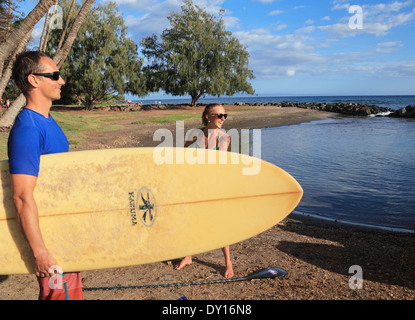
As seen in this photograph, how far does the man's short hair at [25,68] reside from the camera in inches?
68.5

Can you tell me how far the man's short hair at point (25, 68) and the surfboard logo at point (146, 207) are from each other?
103 cm

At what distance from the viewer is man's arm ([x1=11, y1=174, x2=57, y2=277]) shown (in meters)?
1.58

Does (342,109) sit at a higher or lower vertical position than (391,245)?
higher

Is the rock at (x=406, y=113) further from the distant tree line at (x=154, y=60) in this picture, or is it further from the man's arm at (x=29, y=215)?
the man's arm at (x=29, y=215)

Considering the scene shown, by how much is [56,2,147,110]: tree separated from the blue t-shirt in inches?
1194

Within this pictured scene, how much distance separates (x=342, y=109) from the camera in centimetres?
3988

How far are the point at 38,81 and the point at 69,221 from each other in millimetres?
1000

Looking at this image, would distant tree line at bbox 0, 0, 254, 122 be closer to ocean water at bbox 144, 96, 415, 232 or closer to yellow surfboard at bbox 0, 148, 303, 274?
ocean water at bbox 144, 96, 415, 232

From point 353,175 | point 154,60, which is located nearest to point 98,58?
point 154,60

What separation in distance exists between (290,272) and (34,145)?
8.85ft
